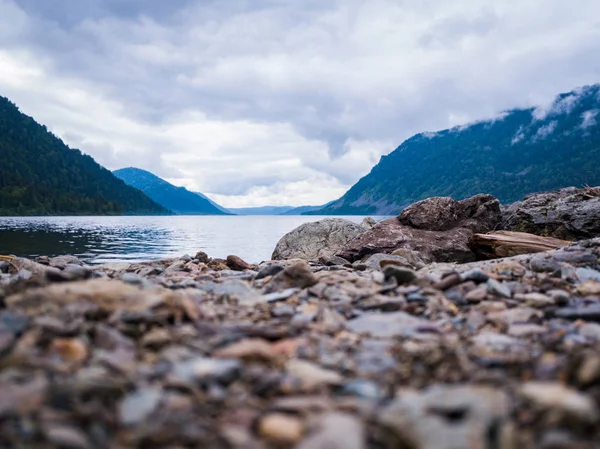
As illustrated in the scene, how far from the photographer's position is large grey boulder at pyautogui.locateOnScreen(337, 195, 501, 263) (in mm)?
13922

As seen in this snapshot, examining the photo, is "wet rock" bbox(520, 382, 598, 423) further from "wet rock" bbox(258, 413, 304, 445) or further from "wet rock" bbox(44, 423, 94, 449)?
"wet rock" bbox(44, 423, 94, 449)

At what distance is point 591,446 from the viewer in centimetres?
203

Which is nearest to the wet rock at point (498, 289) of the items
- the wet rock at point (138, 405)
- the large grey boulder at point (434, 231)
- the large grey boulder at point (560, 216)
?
the wet rock at point (138, 405)

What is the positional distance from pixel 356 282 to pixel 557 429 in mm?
3950

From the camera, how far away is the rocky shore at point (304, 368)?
2.18 m

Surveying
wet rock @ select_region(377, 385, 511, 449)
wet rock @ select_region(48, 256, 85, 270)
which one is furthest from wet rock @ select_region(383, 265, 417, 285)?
wet rock @ select_region(48, 256, 85, 270)

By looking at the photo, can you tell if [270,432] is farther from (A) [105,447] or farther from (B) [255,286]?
(B) [255,286]

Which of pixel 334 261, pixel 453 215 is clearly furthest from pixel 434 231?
pixel 334 261

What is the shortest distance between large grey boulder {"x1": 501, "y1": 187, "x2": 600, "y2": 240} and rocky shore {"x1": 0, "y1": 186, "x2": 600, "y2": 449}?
29.4ft

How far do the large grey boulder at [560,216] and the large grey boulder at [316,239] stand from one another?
6.84m

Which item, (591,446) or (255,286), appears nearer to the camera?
(591,446)

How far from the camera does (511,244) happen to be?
1137cm

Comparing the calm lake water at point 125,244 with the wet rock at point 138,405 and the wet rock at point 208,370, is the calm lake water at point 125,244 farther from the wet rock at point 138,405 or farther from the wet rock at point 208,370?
the wet rock at point 138,405

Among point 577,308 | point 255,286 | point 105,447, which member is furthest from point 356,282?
point 105,447
